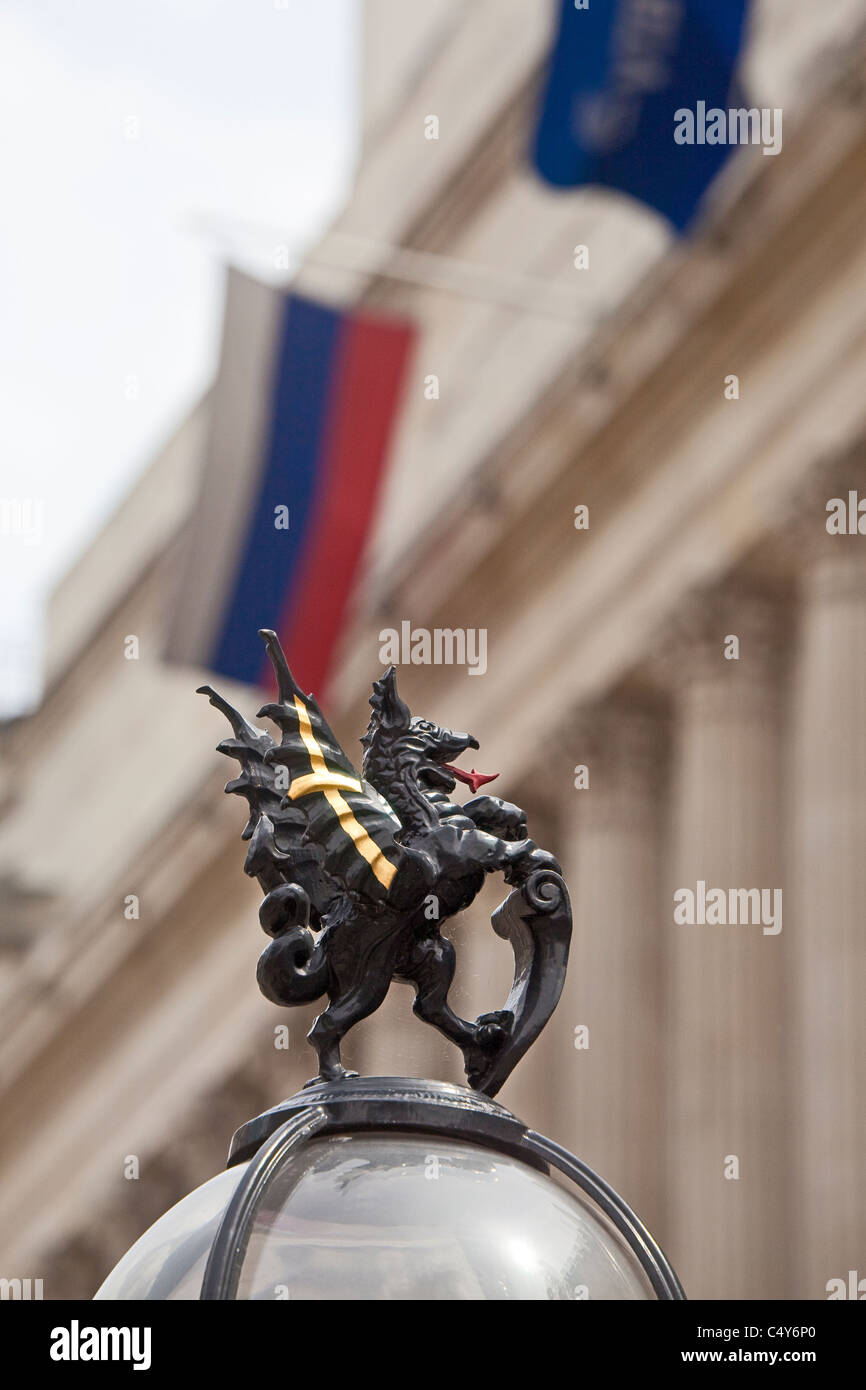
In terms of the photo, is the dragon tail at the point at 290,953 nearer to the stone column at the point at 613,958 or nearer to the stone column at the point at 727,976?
the stone column at the point at 727,976

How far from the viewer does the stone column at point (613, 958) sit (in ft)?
80.8

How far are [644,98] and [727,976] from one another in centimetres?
690

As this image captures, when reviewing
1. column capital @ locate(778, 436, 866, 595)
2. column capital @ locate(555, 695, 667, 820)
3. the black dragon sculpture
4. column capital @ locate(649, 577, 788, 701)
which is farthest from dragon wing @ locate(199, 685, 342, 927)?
column capital @ locate(555, 695, 667, 820)

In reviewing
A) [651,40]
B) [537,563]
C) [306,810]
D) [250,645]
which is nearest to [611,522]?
[537,563]

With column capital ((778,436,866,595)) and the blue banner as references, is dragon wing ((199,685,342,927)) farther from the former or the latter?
column capital ((778,436,866,595))

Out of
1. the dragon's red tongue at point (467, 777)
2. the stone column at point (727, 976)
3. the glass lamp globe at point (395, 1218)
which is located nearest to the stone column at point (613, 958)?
the stone column at point (727, 976)

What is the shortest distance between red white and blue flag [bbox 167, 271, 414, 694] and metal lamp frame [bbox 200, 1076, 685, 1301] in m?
19.1

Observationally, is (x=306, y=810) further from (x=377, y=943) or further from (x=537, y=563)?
(x=537, y=563)

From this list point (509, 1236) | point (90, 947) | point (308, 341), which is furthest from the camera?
point (90, 947)

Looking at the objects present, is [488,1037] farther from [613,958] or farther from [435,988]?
[613,958]

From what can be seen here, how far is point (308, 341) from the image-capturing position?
75.8 ft

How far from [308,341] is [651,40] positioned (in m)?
3.99

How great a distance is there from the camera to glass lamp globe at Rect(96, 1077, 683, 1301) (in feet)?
12.0

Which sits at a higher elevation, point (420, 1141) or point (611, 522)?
point (611, 522)
